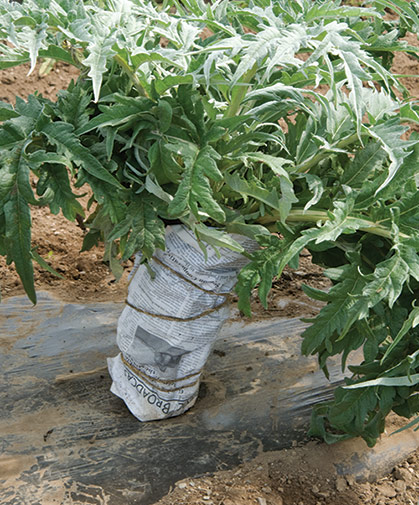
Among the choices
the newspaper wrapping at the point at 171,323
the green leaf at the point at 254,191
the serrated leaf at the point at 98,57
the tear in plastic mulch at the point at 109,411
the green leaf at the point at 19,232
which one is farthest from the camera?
the tear in plastic mulch at the point at 109,411

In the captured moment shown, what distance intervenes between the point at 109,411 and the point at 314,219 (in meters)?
1.00

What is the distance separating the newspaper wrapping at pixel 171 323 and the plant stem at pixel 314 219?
0.09m

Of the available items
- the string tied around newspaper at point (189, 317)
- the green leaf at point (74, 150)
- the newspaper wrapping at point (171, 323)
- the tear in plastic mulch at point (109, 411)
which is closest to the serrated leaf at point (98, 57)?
the green leaf at point (74, 150)

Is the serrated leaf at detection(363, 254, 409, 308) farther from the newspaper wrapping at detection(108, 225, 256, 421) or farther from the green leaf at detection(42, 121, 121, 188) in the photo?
the green leaf at detection(42, 121, 121, 188)

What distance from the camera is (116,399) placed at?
7.46ft

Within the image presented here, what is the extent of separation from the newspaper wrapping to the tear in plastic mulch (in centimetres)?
10

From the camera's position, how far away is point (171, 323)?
1986 mm

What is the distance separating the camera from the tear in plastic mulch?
1.97 m

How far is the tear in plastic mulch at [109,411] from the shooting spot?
1.97m

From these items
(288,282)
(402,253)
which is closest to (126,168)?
(402,253)

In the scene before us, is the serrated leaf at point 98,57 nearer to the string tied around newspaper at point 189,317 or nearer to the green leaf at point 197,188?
the green leaf at point 197,188

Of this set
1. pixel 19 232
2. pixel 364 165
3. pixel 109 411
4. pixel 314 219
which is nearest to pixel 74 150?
pixel 19 232

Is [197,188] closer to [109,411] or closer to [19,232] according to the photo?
[19,232]

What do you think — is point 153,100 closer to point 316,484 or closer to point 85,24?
point 85,24
